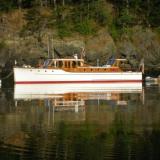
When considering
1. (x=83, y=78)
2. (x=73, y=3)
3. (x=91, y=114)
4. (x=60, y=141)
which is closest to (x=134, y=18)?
(x=73, y=3)

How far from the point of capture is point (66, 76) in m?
85.6

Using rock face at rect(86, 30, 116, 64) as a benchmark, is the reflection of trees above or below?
below

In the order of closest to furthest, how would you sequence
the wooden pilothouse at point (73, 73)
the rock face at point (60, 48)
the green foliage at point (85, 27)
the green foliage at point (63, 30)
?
the wooden pilothouse at point (73, 73)
the rock face at point (60, 48)
the green foliage at point (63, 30)
the green foliage at point (85, 27)

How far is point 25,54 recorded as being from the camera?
3497 inches

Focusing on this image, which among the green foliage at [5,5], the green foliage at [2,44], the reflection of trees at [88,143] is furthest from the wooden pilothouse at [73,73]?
the reflection of trees at [88,143]

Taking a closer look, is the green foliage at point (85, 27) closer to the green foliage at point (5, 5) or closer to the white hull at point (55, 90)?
the green foliage at point (5, 5)

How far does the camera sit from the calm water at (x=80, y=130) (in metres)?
24.6

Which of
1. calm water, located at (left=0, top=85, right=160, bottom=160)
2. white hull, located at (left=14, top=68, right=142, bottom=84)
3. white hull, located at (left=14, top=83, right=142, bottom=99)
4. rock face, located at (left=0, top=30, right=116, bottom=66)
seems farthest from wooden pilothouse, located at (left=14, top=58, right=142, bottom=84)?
calm water, located at (left=0, top=85, right=160, bottom=160)

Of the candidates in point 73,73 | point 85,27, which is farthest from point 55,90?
point 85,27

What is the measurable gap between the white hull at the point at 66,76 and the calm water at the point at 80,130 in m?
35.6

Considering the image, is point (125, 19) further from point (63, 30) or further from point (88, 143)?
point (88, 143)

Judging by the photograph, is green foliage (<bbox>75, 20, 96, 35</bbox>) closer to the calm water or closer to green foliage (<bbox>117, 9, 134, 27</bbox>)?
green foliage (<bbox>117, 9, 134, 27</bbox>)

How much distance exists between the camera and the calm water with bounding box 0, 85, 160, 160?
24.6 meters

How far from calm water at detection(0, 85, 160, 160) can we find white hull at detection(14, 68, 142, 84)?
35620 mm
